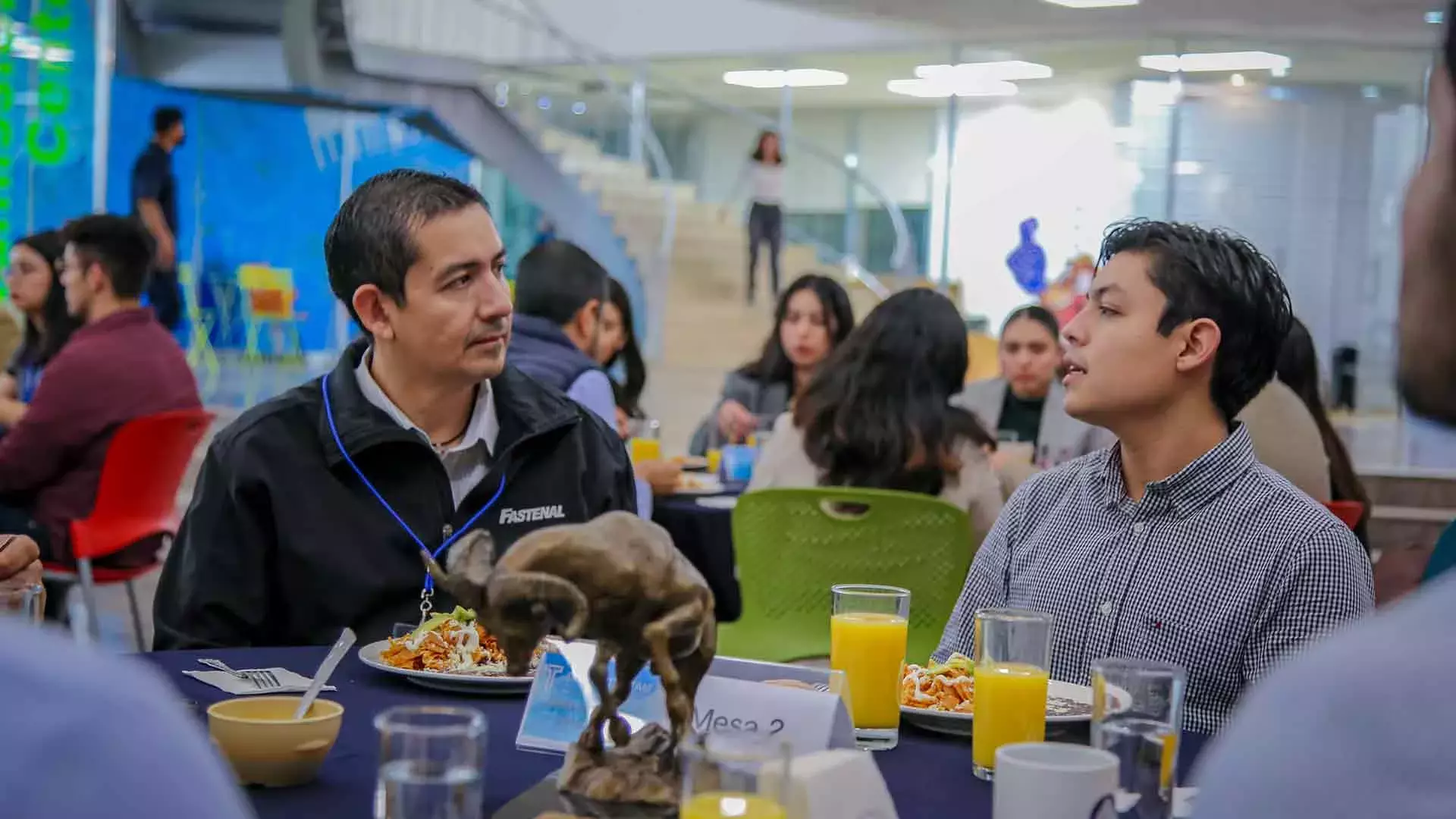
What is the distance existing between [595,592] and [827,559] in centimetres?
240

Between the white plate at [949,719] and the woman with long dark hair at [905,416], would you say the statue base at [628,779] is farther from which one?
the woman with long dark hair at [905,416]

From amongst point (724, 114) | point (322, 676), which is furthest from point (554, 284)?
point (724, 114)

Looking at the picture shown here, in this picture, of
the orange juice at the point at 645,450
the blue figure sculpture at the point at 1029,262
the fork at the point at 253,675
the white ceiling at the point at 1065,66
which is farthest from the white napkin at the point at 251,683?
the white ceiling at the point at 1065,66

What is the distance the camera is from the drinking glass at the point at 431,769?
3.52 feet

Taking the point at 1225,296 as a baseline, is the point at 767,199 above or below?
above

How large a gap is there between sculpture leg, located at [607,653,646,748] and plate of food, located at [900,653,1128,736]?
0.50 meters

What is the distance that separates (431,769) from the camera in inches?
42.3

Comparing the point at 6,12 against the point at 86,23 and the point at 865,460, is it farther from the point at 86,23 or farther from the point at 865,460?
the point at 865,460

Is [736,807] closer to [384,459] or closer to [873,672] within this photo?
[873,672]

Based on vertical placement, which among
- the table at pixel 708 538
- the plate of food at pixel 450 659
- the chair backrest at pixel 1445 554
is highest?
the chair backrest at pixel 1445 554

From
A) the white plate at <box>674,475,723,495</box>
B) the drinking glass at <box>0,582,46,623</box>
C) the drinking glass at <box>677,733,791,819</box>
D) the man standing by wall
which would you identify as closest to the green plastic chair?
the white plate at <box>674,475,723,495</box>

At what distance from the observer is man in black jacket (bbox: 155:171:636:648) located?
226cm

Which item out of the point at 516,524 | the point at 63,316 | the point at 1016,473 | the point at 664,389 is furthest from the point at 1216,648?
the point at 664,389

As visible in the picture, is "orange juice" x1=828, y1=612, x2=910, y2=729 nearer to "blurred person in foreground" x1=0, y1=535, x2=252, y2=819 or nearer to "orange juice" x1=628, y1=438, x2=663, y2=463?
"blurred person in foreground" x1=0, y1=535, x2=252, y2=819
